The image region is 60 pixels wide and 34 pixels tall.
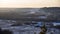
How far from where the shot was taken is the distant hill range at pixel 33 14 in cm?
117

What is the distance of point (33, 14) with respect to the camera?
1.18 meters

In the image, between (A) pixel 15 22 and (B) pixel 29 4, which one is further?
(B) pixel 29 4

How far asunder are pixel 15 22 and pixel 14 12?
0.40 feet

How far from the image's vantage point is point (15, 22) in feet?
3.85

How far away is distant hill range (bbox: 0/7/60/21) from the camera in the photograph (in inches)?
45.9

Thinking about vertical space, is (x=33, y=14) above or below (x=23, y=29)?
above

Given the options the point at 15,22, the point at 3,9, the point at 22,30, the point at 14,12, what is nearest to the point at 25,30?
the point at 22,30

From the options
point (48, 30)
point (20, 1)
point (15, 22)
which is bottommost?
point (48, 30)

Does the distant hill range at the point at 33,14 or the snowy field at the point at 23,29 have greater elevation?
the distant hill range at the point at 33,14

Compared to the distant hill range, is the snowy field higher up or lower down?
lower down

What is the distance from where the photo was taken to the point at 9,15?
3.87ft

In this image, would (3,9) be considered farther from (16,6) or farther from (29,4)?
(29,4)

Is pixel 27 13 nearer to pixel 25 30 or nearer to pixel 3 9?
pixel 25 30

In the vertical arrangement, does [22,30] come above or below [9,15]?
below
